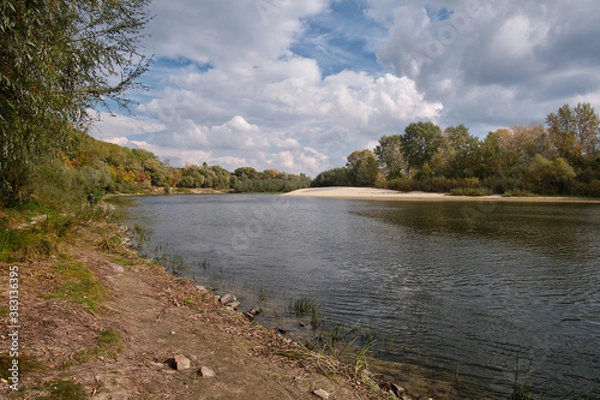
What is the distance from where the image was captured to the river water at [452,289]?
22.5ft

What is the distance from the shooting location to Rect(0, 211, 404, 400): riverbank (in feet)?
13.0

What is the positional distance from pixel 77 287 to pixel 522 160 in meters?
74.7

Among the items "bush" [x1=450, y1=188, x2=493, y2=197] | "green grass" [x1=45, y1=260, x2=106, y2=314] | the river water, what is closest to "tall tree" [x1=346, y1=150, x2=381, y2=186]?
"bush" [x1=450, y1=188, x2=493, y2=197]

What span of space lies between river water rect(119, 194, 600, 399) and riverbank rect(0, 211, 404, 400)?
2.18 meters

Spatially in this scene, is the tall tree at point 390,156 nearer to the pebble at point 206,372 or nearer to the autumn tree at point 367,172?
the autumn tree at point 367,172

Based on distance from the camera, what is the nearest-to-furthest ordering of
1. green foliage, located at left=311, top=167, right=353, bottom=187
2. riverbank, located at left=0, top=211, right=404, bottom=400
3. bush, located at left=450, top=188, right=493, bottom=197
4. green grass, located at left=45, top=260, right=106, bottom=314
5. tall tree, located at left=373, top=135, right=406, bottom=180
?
1. riverbank, located at left=0, top=211, right=404, bottom=400
2. green grass, located at left=45, top=260, right=106, bottom=314
3. bush, located at left=450, top=188, right=493, bottom=197
4. tall tree, located at left=373, top=135, right=406, bottom=180
5. green foliage, located at left=311, top=167, right=353, bottom=187

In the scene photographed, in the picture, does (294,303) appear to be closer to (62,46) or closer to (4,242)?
(4,242)

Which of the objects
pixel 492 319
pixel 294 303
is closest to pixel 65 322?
pixel 294 303

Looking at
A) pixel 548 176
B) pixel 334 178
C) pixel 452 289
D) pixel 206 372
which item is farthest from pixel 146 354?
pixel 334 178

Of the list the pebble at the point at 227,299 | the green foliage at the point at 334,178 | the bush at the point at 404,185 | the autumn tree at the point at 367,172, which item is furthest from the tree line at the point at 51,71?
the green foliage at the point at 334,178

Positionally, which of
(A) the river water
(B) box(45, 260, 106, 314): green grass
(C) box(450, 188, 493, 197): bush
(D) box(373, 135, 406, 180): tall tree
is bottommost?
(A) the river water

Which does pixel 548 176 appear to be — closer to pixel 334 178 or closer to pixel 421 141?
pixel 421 141

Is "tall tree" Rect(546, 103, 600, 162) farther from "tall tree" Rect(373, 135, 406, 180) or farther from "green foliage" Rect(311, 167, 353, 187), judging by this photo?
"green foliage" Rect(311, 167, 353, 187)

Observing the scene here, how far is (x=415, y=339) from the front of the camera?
7891 mm
